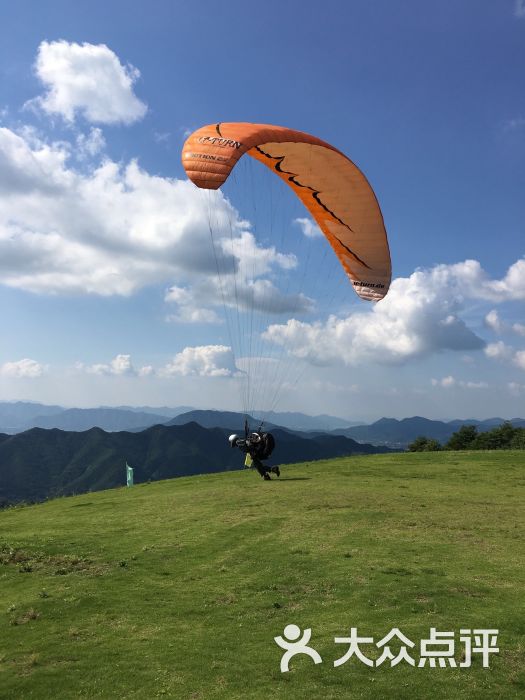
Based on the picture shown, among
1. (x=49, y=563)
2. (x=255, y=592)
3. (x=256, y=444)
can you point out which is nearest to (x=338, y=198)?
(x=256, y=444)

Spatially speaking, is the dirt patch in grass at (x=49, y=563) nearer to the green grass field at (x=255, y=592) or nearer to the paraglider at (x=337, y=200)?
the green grass field at (x=255, y=592)

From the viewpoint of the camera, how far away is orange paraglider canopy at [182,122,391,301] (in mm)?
19500

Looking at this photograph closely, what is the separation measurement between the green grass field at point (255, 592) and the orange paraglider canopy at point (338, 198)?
989cm

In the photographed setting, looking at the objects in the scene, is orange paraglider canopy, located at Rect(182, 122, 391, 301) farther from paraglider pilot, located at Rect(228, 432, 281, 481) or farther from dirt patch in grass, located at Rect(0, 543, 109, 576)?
dirt patch in grass, located at Rect(0, 543, 109, 576)

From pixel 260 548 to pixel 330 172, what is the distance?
14.7 m

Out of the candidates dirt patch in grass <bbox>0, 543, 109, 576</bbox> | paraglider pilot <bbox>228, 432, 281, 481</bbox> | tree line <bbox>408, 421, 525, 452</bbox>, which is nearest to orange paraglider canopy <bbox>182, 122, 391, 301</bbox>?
paraglider pilot <bbox>228, 432, 281, 481</bbox>

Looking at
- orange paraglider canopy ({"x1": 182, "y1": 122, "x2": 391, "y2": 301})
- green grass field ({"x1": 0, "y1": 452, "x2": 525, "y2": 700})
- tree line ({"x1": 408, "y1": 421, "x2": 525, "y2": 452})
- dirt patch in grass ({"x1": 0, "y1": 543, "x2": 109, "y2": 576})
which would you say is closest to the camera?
green grass field ({"x1": 0, "y1": 452, "x2": 525, "y2": 700})

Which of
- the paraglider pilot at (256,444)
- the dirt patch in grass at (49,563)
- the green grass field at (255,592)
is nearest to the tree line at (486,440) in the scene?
the paraglider pilot at (256,444)

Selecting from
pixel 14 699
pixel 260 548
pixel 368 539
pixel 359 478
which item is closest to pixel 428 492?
pixel 359 478

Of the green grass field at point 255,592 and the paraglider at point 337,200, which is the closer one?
the green grass field at point 255,592

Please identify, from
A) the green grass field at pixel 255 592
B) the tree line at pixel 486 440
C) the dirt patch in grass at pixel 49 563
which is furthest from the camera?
the tree line at pixel 486 440

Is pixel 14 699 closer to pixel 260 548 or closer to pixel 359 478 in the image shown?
Answer: pixel 260 548

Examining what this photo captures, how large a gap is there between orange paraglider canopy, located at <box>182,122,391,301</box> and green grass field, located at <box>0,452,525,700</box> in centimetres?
989

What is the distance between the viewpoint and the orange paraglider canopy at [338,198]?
64.0 feet
